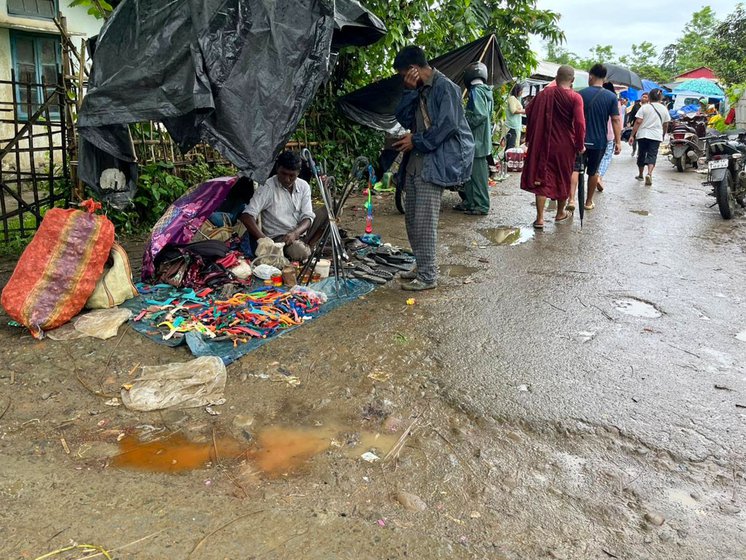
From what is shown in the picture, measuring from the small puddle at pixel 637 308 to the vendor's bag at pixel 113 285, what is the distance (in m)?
3.86

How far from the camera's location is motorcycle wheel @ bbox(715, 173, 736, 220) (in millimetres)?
7406

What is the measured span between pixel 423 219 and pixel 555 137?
278 cm

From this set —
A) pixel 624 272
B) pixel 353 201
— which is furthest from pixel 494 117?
pixel 624 272

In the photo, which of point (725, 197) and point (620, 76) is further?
point (620, 76)

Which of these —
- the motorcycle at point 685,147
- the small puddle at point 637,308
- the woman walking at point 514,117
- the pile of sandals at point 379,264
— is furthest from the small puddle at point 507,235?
the motorcycle at point 685,147

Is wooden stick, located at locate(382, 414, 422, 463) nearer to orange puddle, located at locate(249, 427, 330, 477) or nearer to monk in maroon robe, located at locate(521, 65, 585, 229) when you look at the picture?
orange puddle, located at locate(249, 427, 330, 477)

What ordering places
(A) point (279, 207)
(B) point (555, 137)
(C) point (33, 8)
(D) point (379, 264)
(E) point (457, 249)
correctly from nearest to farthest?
1. (A) point (279, 207)
2. (D) point (379, 264)
3. (E) point (457, 249)
4. (B) point (555, 137)
5. (C) point (33, 8)

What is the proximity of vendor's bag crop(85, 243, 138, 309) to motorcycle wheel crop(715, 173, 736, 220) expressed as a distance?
725cm

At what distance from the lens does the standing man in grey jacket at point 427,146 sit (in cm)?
459

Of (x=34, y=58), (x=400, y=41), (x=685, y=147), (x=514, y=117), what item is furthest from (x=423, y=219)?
(x=685, y=147)

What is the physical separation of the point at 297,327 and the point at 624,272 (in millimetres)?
3285

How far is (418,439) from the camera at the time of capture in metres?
2.79

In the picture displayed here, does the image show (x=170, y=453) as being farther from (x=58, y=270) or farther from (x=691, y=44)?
(x=691, y=44)

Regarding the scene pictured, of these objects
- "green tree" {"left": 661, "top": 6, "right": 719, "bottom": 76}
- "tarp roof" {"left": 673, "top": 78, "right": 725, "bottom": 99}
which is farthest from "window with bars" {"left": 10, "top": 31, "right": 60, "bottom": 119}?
"green tree" {"left": 661, "top": 6, "right": 719, "bottom": 76}
